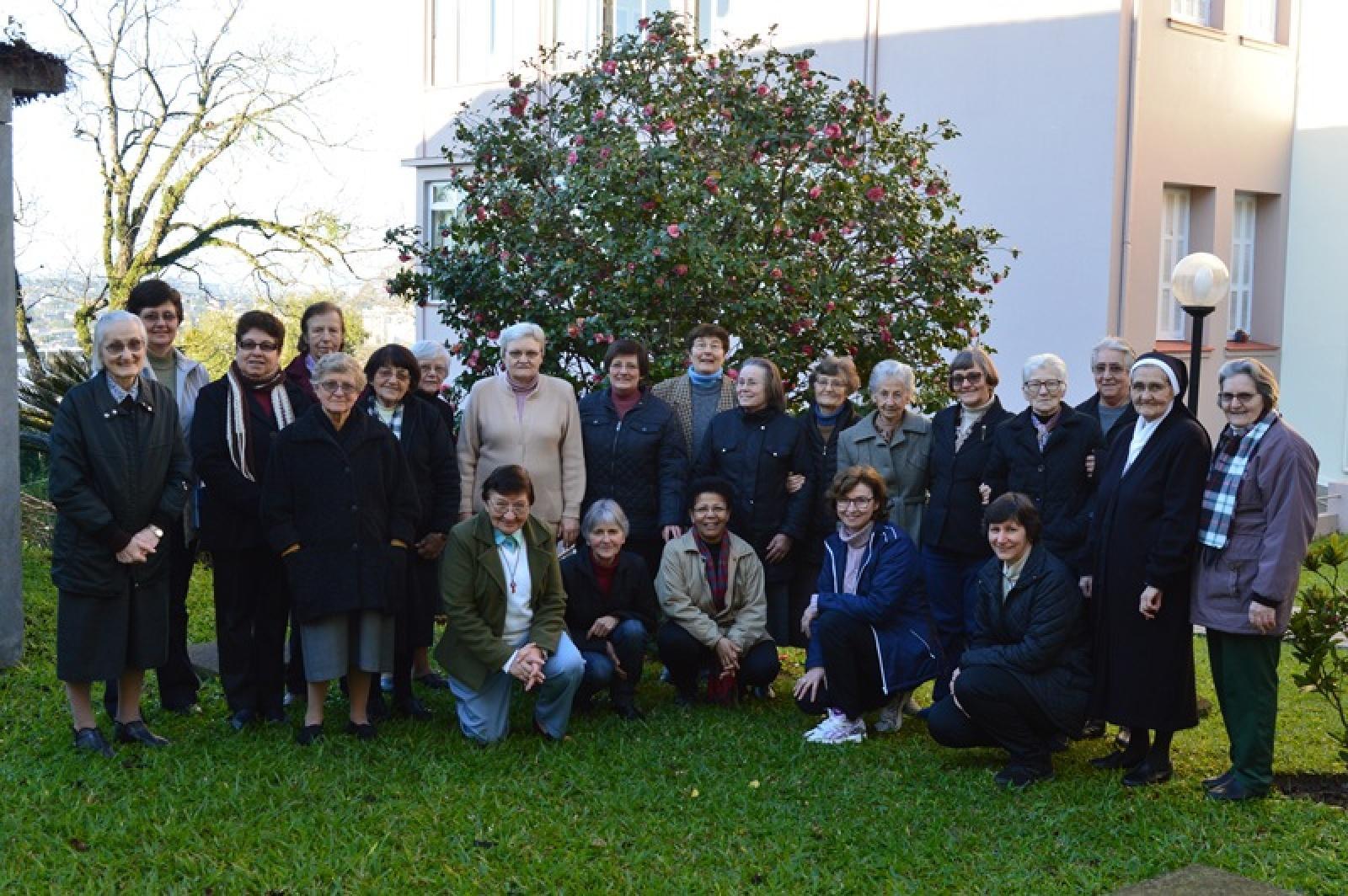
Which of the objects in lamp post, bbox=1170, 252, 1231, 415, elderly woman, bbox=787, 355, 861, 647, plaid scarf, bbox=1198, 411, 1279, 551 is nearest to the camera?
plaid scarf, bbox=1198, 411, 1279, 551

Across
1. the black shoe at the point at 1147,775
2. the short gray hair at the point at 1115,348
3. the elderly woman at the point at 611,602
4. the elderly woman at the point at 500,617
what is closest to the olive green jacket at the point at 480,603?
the elderly woman at the point at 500,617

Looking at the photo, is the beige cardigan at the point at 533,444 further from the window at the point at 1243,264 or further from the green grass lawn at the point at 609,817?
the window at the point at 1243,264

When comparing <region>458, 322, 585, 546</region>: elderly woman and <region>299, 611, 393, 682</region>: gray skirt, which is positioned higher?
<region>458, 322, 585, 546</region>: elderly woman

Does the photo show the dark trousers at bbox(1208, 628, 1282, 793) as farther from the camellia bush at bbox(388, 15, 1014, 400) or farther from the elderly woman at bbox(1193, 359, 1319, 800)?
the camellia bush at bbox(388, 15, 1014, 400)

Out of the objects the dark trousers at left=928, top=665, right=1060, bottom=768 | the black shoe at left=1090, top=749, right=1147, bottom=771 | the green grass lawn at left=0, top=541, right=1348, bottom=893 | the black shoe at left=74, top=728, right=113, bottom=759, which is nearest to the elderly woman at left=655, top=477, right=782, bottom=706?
the green grass lawn at left=0, top=541, right=1348, bottom=893

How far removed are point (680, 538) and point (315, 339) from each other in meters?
2.16

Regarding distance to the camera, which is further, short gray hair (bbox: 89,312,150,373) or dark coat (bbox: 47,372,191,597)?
short gray hair (bbox: 89,312,150,373)

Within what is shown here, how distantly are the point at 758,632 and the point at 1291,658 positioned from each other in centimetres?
475

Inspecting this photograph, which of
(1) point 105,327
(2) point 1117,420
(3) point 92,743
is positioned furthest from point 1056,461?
(3) point 92,743

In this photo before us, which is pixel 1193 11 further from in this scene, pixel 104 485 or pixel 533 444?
pixel 104 485

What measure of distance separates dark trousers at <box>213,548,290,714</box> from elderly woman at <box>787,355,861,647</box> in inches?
108

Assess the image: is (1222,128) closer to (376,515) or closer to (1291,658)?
(1291,658)

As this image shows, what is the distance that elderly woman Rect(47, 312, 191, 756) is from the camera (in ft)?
21.0

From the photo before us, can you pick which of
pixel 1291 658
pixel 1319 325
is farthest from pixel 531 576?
pixel 1319 325
